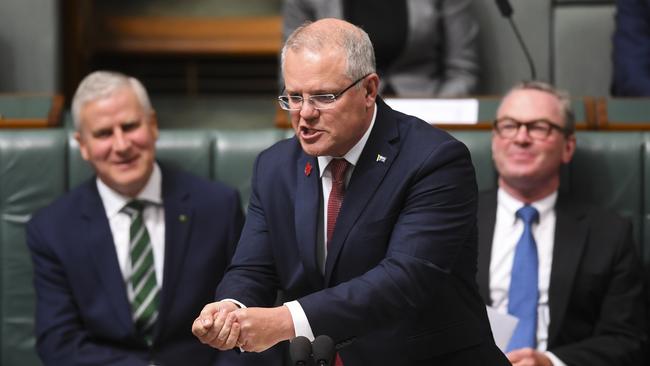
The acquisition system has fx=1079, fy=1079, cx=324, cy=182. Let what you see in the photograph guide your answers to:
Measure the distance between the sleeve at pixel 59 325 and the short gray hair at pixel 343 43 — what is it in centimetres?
124

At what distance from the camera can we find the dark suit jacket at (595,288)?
117 inches

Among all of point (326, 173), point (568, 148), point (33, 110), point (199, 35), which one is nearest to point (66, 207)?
point (33, 110)

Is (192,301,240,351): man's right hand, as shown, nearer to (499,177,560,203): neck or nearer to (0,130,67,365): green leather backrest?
(499,177,560,203): neck

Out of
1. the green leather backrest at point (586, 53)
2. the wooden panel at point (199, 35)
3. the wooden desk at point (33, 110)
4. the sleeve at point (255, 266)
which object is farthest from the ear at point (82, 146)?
the wooden panel at point (199, 35)

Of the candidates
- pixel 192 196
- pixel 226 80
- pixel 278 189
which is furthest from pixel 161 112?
pixel 278 189

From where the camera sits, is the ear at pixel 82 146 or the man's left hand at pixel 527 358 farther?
the ear at pixel 82 146

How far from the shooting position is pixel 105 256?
303 cm

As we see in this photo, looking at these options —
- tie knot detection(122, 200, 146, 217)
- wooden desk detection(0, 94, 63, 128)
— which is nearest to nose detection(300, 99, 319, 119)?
tie knot detection(122, 200, 146, 217)

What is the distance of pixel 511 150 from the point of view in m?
3.13

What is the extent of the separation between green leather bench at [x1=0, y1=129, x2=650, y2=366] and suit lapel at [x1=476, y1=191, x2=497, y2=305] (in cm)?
17

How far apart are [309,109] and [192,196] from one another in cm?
113

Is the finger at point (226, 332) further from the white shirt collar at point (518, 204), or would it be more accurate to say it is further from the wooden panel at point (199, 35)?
the wooden panel at point (199, 35)

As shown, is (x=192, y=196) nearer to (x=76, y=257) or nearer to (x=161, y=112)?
(x=76, y=257)

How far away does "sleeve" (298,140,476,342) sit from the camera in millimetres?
2037
